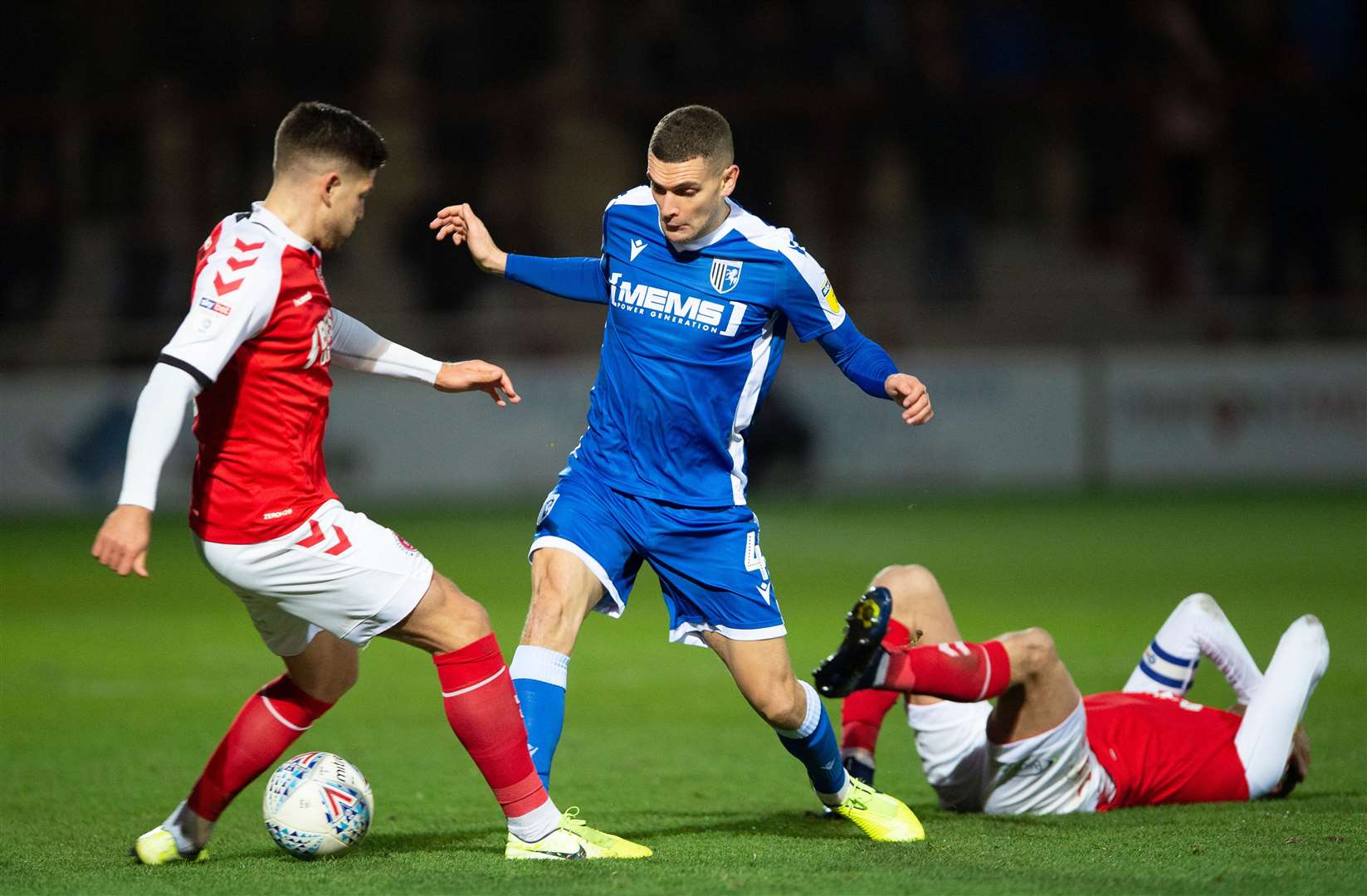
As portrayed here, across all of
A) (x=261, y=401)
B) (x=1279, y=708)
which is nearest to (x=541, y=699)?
(x=261, y=401)

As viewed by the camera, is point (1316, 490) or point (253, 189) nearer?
point (1316, 490)

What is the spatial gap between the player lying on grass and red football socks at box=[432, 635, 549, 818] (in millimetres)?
1180

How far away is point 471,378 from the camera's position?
4.78 metres

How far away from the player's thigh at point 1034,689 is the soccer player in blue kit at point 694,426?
0.47 m

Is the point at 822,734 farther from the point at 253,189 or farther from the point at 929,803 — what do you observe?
the point at 253,189

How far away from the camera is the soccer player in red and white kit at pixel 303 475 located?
418 cm

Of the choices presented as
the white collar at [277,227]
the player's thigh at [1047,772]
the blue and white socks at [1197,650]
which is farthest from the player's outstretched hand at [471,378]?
the blue and white socks at [1197,650]

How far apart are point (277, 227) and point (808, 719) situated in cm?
211

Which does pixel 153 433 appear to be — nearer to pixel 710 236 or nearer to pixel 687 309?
pixel 687 309

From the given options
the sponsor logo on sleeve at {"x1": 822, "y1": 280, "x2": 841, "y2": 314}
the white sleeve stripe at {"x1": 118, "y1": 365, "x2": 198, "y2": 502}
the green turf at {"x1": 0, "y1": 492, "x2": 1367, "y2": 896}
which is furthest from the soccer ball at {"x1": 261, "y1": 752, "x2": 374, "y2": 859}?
the sponsor logo on sleeve at {"x1": 822, "y1": 280, "x2": 841, "y2": 314}

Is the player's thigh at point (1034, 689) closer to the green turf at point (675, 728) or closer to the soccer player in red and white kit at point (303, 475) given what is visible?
the green turf at point (675, 728)

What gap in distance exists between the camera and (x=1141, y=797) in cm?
534

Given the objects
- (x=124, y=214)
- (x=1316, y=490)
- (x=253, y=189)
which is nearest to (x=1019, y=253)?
(x=1316, y=490)

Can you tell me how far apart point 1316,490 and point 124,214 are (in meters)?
14.2
